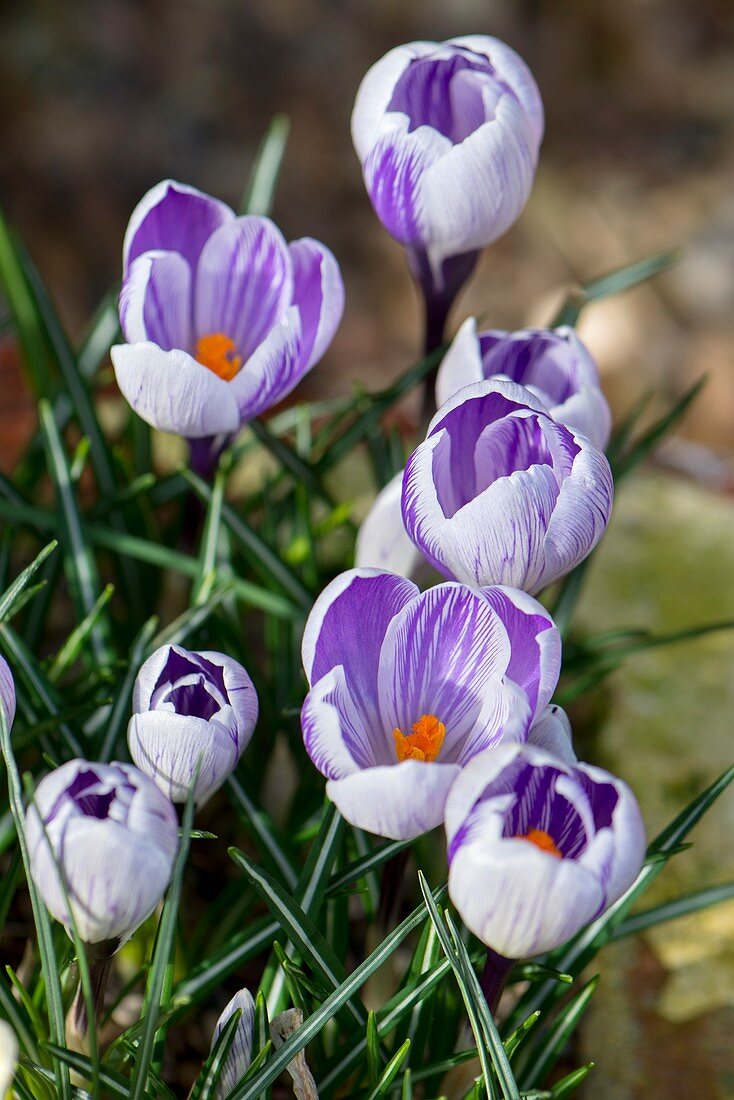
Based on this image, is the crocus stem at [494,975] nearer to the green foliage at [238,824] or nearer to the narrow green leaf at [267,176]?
the green foliage at [238,824]

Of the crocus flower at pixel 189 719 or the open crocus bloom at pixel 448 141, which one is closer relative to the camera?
the crocus flower at pixel 189 719

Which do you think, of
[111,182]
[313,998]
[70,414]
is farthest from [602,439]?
[111,182]

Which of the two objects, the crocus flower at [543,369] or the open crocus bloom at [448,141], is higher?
the open crocus bloom at [448,141]

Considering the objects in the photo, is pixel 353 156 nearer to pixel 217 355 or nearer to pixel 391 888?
pixel 217 355

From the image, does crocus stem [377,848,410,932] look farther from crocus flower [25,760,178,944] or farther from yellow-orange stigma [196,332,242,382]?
yellow-orange stigma [196,332,242,382]

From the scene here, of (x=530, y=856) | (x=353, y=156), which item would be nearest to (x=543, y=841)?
(x=530, y=856)

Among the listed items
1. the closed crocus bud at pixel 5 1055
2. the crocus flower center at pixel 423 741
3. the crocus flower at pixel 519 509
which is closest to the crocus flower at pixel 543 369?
the crocus flower at pixel 519 509
